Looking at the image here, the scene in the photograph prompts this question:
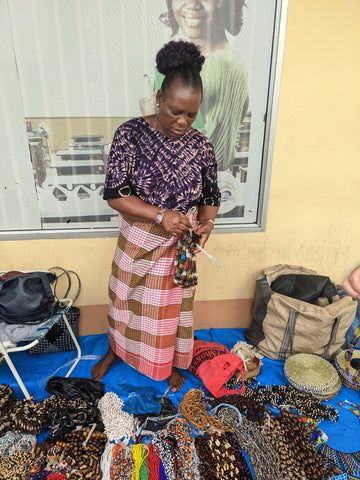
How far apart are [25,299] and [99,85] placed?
5.36 feet

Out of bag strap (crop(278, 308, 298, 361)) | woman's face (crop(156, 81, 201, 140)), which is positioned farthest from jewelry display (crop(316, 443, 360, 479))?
woman's face (crop(156, 81, 201, 140))

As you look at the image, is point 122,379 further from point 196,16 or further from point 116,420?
point 196,16

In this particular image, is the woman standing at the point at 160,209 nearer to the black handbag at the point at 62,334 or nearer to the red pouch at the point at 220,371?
the red pouch at the point at 220,371

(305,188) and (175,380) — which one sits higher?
(305,188)

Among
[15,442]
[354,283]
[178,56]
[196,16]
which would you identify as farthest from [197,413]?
[196,16]

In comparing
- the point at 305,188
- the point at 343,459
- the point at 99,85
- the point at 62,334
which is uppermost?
the point at 99,85

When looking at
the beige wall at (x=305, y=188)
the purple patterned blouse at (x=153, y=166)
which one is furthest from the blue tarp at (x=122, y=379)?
the purple patterned blouse at (x=153, y=166)

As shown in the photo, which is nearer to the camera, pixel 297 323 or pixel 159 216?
pixel 159 216

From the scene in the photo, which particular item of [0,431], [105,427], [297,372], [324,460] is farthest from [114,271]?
[324,460]

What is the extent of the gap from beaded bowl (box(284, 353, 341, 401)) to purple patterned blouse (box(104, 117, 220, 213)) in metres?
1.53

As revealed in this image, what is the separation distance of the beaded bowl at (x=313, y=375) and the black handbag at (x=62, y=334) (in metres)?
1.78

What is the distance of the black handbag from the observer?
2717mm

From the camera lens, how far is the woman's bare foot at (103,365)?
8.14 feet

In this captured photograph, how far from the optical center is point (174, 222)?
1.85 meters
